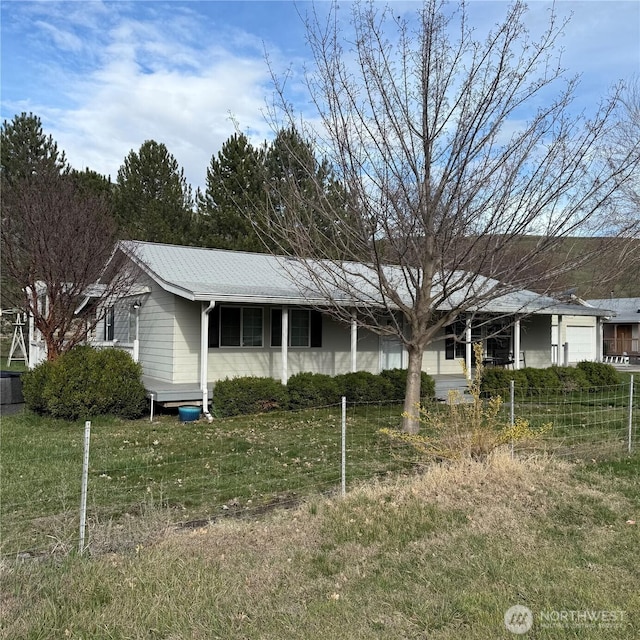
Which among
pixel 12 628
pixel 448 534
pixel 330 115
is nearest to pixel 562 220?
pixel 330 115

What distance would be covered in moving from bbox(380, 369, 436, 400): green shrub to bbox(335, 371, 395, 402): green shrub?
0.15 m

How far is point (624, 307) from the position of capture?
3853 centimetres

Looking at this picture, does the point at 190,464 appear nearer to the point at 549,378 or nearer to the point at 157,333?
the point at 157,333

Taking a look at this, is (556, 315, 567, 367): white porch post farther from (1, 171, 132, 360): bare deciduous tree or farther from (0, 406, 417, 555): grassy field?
(1, 171, 132, 360): bare deciduous tree

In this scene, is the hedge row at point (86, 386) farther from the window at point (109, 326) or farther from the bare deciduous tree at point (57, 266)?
the window at point (109, 326)

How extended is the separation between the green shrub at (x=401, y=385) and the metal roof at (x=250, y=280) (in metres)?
1.79

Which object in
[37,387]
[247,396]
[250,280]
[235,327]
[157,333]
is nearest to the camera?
[37,387]

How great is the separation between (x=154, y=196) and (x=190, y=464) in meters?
23.3

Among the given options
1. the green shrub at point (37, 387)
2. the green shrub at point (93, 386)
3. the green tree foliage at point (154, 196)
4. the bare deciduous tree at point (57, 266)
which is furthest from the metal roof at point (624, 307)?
the green shrub at point (37, 387)

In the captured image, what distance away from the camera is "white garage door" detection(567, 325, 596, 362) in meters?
28.0

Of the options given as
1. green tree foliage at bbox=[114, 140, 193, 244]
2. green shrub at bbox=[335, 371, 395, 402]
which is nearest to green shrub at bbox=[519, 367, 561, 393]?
green shrub at bbox=[335, 371, 395, 402]

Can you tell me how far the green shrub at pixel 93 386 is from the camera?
1047 cm

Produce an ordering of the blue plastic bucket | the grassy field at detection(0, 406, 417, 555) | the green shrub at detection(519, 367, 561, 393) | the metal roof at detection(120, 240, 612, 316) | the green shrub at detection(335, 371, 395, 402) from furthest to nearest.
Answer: the green shrub at detection(519, 367, 561, 393) < the green shrub at detection(335, 371, 395, 402) < the metal roof at detection(120, 240, 612, 316) < the blue plastic bucket < the grassy field at detection(0, 406, 417, 555)

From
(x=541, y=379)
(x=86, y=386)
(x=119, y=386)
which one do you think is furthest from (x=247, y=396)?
(x=541, y=379)
